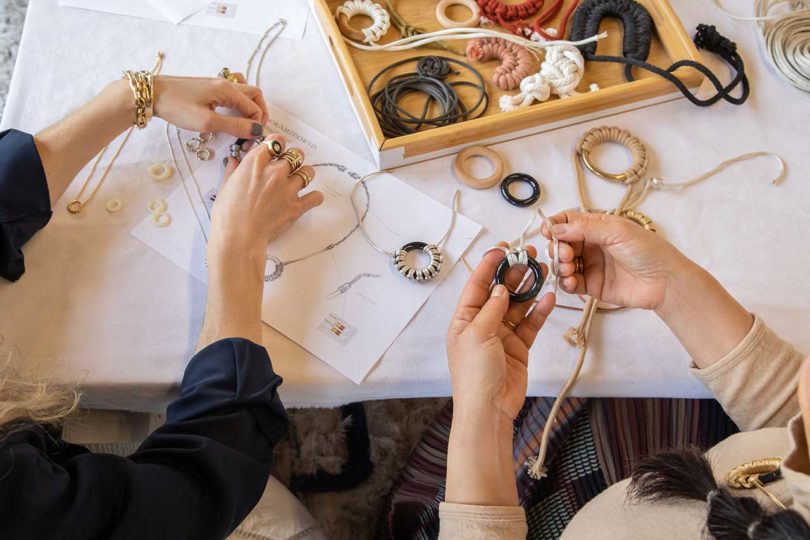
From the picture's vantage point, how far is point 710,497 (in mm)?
509

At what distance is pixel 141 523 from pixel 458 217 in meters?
0.56

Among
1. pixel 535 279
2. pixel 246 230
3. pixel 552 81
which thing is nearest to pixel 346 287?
pixel 246 230

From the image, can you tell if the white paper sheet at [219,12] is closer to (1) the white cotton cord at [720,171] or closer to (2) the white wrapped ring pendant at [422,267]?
(2) the white wrapped ring pendant at [422,267]

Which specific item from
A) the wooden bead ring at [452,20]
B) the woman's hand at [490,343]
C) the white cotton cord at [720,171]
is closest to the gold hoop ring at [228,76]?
the wooden bead ring at [452,20]

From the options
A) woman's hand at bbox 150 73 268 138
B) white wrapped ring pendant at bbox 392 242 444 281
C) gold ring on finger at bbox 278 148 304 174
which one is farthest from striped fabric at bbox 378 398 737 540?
woman's hand at bbox 150 73 268 138

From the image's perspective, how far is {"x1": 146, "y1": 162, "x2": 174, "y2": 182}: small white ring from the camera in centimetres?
91

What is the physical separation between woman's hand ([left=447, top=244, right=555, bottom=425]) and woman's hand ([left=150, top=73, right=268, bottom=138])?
420 mm

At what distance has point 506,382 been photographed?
0.78m

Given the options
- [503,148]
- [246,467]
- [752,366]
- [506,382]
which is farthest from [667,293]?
[246,467]

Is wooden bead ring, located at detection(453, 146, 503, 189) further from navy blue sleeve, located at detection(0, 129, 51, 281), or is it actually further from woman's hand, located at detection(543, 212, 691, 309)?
navy blue sleeve, located at detection(0, 129, 51, 281)

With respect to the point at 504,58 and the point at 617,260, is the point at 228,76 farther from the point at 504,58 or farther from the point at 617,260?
the point at 617,260

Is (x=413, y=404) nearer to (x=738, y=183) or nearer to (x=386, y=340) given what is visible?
(x=386, y=340)

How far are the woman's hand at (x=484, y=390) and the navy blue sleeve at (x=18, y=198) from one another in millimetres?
564

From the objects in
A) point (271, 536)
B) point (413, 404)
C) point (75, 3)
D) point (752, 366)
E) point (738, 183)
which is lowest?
point (413, 404)
